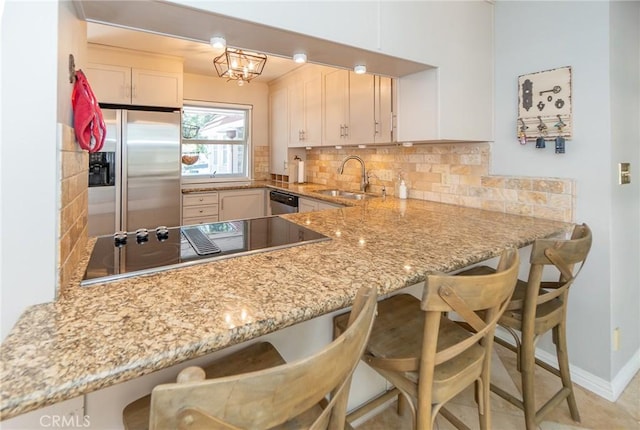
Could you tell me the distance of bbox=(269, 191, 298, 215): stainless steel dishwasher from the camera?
11.9 feet

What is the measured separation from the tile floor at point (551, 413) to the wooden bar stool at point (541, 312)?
0.31 feet

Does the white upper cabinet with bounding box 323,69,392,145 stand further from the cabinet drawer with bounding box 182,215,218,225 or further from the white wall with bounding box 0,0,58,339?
the white wall with bounding box 0,0,58,339

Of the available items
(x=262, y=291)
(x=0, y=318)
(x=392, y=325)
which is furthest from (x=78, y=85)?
(x=392, y=325)

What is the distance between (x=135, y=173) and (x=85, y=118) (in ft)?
8.47

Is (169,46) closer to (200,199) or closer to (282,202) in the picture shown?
(200,199)

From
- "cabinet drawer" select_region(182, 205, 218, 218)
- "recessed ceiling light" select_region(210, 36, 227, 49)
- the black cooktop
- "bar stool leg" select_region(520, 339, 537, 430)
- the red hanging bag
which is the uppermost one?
"recessed ceiling light" select_region(210, 36, 227, 49)

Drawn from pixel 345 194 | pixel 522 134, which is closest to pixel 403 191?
pixel 345 194

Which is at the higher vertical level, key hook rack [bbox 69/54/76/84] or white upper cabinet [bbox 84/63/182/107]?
white upper cabinet [bbox 84/63/182/107]

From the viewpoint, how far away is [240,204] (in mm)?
4164

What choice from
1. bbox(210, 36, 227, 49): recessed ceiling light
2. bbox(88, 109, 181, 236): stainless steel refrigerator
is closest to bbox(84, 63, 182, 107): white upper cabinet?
bbox(88, 109, 181, 236): stainless steel refrigerator

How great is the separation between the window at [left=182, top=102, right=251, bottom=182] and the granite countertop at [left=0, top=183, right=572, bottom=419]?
352 centimetres

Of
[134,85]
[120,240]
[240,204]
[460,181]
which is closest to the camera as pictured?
[120,240]

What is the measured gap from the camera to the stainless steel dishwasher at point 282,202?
3.64 metres

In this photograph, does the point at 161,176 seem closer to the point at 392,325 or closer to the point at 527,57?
the point at 392,325
